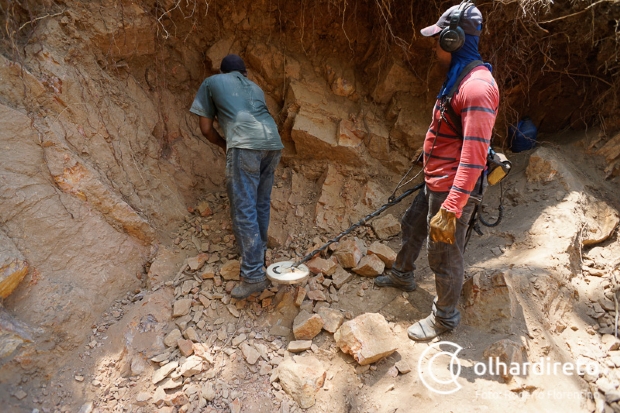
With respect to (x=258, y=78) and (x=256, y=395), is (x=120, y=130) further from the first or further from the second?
(x=256, y=395)

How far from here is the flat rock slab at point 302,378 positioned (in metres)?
2.07

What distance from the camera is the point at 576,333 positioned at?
243cm

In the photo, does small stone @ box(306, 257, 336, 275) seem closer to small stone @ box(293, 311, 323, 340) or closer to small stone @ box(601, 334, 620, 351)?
small stone @ box(293, 311, 323, 340)

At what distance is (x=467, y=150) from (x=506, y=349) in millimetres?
1186

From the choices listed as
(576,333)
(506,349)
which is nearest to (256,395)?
(506,349)

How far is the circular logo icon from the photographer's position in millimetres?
2023

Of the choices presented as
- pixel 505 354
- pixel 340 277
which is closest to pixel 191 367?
pixel 340 277

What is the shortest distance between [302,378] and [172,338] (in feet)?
3.03

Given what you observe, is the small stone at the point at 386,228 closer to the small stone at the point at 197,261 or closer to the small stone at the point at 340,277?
the small stone at the point at 340,277

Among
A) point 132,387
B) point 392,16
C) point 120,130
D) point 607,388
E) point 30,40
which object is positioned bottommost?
point 132,387

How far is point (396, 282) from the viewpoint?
2.76 m

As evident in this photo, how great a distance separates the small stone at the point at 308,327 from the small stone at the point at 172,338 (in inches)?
30.9

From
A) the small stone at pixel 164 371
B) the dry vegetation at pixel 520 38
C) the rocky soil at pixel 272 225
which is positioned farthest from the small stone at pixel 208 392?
the dry vegetation at pixel 520 38

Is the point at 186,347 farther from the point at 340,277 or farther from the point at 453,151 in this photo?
the point at 453,151
